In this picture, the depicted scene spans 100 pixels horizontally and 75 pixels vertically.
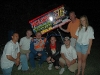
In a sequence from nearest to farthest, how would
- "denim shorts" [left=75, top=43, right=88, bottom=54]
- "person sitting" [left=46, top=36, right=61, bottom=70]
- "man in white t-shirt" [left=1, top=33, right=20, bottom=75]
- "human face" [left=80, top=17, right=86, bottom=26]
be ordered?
"man in white t-shirt" [left=1, top=33, right=20, bottom=75] → "human face" [left=80, top=17, right=86, bottom=26] → "denim shorts" [left=75, top=43, right=88, bottom=54] → "person sitting" [left=46, top=36, right=61, bottom=70]

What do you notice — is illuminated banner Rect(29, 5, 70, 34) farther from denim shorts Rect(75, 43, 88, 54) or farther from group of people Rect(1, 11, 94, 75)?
denim shorts Rect(75, 43, 88, 54)

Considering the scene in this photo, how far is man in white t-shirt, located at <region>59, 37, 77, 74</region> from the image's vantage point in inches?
236

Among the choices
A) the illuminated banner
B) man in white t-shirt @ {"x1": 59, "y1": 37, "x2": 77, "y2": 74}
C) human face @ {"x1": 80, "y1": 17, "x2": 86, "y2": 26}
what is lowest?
man in white t-shirt @ {"x1": 59, "y1": 37, "x2": 77, "y2": 74}

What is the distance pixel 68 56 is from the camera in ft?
20.2

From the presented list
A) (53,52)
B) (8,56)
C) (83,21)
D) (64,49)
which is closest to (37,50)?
(53,52)

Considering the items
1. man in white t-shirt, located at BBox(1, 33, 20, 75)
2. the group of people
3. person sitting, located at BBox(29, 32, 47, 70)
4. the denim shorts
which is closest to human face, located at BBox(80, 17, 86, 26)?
the group of people

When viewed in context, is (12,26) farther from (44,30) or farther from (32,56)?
(32,56)

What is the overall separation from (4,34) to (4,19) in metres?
1.81

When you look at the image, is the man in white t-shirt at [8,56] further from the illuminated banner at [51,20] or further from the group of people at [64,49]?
the illuminated banner at [51,20]

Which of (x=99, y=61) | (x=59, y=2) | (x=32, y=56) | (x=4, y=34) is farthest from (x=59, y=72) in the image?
(x=59, y=2)

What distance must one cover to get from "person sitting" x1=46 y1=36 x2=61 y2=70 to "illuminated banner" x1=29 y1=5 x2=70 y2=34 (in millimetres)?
1240

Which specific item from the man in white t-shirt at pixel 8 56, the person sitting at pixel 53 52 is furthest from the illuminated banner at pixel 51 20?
the man in white t-shirt at pixel 8 56

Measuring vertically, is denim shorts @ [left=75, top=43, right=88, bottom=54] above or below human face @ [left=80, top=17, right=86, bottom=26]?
below

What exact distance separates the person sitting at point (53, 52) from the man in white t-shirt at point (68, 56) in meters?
0.24
